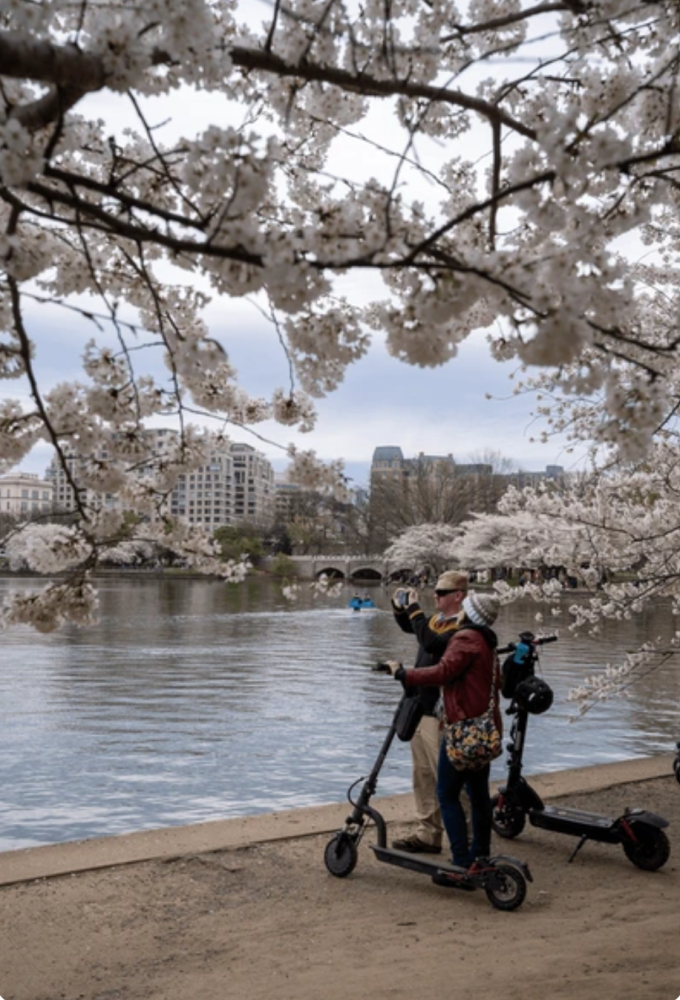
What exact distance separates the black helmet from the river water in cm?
299

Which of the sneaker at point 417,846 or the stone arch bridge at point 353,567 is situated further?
the stone arch bridge at point 353,567

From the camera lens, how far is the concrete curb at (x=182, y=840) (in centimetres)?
572

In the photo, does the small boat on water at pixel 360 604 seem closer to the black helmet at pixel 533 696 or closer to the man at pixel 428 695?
the black helmet at pixel 533 696

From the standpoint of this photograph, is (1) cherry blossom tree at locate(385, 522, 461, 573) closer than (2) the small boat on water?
No

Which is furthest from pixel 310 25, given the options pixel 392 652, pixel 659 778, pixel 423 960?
pixel 392 652

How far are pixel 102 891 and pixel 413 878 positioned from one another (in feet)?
5.27

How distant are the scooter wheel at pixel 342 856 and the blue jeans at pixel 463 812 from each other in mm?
587

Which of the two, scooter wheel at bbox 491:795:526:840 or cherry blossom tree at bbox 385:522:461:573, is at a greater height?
cherry blossom tree at bbox 385:522:461:573

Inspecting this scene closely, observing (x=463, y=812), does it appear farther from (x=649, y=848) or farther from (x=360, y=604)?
(x=360, y=604)

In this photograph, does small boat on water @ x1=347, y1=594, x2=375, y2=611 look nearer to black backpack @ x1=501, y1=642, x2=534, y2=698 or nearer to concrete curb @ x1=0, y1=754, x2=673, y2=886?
concrete curb @ x1=0, y1=754, x2=673, y2=886

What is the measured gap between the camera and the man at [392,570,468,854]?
559 centimetres

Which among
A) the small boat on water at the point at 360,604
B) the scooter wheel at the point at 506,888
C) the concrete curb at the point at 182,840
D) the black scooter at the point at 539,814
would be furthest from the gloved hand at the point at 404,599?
the small boat on water at the point at 360,604

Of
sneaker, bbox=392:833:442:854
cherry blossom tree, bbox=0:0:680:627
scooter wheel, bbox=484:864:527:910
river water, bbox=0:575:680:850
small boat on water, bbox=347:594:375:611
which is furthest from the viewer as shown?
small boat on water, bbox=347:594:375:611

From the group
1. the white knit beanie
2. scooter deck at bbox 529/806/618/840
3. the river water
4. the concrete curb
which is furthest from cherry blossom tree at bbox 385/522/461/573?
the white knit beanie
